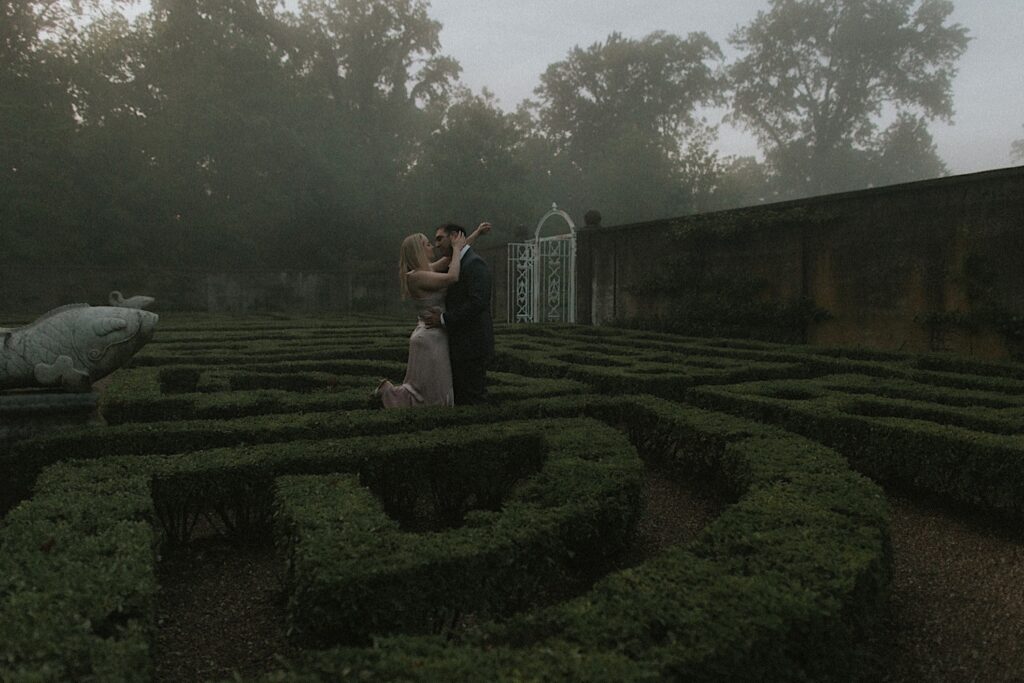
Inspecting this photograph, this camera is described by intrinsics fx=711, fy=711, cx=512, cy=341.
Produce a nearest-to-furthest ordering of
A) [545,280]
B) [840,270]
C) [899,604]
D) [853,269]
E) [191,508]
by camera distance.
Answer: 1. [899,604]
2. [191,508]
3. [853,269]
4. [840,270]
5. [545,280]

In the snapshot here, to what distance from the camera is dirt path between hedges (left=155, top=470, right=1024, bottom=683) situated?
9.04 ft

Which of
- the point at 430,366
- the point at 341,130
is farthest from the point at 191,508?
the point at 341,130

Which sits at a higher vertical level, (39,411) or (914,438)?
(39,411)

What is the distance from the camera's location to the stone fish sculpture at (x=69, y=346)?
487 cm

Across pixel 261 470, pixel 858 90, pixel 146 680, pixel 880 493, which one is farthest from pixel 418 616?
pixel 858 90

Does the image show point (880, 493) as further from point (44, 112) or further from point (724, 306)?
point (44, 112)

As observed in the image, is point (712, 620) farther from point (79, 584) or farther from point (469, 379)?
point (469, 379)

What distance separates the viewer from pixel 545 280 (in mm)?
18188

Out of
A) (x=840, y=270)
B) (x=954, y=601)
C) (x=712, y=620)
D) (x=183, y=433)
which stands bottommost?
(x=954, y=601)

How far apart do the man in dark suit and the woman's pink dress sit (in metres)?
0.07

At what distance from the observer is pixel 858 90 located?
46.2 meters

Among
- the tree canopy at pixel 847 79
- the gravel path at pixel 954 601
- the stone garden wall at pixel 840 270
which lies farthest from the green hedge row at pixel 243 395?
the tree canopy at pixel 847 79

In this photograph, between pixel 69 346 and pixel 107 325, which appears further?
pixel 107 325

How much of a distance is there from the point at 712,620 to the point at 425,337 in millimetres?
3624
